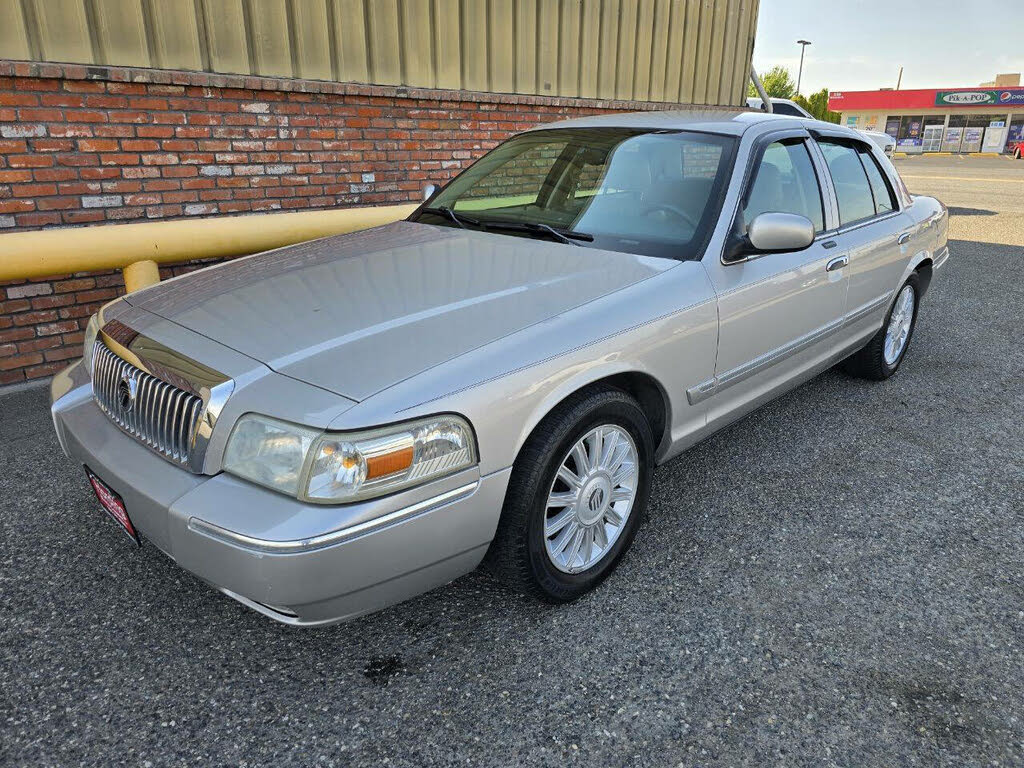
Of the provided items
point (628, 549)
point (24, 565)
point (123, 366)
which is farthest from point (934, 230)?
point (24, 565)

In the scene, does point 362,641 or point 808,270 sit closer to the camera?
point 362,641

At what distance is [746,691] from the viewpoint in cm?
217

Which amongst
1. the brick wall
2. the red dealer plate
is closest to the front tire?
the red dealer plate

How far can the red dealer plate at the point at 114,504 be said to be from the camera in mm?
2193

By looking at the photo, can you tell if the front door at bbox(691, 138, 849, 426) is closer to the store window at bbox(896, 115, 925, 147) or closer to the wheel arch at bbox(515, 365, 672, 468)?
the wheel arch at bbox(515, 365, 672, 468)

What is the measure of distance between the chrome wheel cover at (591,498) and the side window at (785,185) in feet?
3.79

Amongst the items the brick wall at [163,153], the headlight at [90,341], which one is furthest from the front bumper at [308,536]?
the brick wall at [163,153]

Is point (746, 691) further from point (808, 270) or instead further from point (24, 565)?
point (24, 565)

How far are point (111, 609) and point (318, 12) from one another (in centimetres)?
452

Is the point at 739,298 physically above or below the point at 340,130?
below

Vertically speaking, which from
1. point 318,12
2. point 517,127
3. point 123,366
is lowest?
point 123,366

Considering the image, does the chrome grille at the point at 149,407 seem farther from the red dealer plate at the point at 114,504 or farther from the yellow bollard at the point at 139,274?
the yellow bollard at the point at 139,274

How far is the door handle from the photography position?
3439 millimetres

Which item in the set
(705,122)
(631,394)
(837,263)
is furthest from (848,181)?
(631,394)
